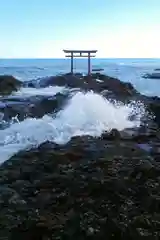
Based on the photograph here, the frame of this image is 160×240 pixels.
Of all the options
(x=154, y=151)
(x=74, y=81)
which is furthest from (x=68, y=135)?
(x=74, y=81)

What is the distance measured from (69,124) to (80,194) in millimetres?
5242

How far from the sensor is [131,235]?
12.8 feet

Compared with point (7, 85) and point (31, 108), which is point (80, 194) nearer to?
point (31, 108)

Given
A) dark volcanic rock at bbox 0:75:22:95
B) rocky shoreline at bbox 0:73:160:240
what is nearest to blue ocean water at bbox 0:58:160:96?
dark volcanic rock at bbox 0:75:22:95

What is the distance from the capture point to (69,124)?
10117 millimetres

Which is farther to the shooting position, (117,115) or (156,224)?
(117,115)

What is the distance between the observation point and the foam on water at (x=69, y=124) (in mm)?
8688

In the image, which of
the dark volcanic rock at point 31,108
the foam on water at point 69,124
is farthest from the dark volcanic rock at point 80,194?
the dark volcanic rock at point 31,108

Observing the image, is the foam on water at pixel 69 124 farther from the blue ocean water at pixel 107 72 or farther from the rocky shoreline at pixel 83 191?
the blue ocean water at pixel 107 72

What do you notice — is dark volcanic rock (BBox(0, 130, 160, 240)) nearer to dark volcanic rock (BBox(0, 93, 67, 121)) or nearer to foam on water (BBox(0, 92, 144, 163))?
foam on water (BBox(0, 92, 144, 163))

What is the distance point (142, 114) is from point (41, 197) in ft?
26.4

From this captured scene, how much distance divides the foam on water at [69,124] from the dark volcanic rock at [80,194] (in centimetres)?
157

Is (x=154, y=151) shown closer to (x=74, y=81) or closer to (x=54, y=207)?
(x=54, y=207)

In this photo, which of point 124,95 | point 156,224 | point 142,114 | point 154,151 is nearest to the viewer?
point 156,224
